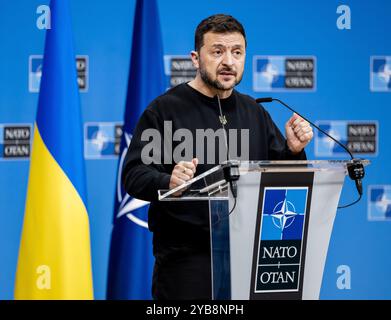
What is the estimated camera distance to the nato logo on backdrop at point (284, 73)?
480 centimetres

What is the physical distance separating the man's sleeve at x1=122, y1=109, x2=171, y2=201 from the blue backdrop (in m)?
1.99

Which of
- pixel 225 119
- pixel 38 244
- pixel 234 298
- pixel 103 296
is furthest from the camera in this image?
pixel 103 296

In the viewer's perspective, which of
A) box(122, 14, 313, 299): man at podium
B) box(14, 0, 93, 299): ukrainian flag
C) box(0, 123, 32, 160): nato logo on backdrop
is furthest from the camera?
box(0, 123, 32, 160): nato logo on backdrop

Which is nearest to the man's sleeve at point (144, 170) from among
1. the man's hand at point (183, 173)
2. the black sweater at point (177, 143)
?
the black sweater at point (177, 143)

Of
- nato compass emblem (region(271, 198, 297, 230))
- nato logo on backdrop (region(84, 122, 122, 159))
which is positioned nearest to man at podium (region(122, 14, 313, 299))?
nato compass emblem (region(271, 198, 297, 230))

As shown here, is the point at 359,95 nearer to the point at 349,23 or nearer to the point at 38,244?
the point at 349,23

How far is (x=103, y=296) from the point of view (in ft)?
15.1

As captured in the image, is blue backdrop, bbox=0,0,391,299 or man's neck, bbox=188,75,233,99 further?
blue backdrop, bbox=0,0,391,299

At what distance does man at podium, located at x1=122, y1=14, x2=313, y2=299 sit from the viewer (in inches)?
102

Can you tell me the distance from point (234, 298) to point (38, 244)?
2295 millimetres

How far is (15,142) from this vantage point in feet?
15.2

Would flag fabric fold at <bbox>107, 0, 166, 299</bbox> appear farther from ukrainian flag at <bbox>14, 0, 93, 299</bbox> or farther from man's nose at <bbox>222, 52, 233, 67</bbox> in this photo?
man's nose at <bbox>222, 52, 233, 67</bbox>

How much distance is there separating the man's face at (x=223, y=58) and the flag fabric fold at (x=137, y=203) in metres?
1.55
